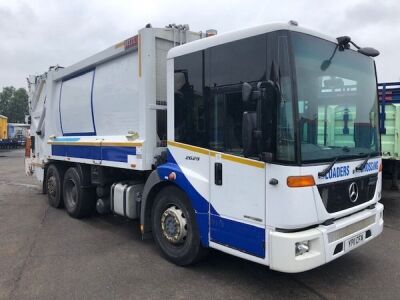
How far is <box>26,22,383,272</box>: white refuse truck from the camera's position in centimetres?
345

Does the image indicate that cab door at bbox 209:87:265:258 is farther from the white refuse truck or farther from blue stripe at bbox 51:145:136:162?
blue stripe at bbox 51:145:136:162

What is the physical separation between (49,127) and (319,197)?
6514 mm

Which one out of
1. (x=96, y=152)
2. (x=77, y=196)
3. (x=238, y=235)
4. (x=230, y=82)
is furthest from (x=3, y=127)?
(x=238, y=235)

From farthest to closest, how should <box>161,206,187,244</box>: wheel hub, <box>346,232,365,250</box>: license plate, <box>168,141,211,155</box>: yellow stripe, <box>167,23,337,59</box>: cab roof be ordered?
1. <box>161,206,187,244</box>: wheel hub
2. <box>168,141,211,155</box>: yellow stripe
3. <box>346,232,365,250</box>: license plate
4. <box>167,23,337,59</box>: cab roof

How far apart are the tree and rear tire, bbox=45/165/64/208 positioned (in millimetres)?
66105

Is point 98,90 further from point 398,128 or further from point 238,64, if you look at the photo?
point 398,128

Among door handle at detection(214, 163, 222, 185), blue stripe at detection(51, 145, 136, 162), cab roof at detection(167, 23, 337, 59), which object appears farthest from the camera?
blue stripe at detection(51, 145, 136, 162)

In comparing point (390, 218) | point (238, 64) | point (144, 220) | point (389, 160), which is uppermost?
point (238, 64)

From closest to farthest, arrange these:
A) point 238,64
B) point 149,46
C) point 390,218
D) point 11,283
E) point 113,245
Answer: point 238,64 → point 11,283 → point 149,46 → point 113,245 → point 390,218

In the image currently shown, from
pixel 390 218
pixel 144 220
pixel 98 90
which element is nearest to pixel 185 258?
pixel 144 220

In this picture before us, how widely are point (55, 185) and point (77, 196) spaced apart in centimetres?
119

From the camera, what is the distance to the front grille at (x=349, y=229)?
3703 mm

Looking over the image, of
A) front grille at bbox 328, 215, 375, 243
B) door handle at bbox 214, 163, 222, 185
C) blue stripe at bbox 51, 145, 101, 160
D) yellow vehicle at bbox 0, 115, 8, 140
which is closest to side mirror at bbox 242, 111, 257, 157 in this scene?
door handle at bbox 214, 163, 222, 185

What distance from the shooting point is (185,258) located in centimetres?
459
